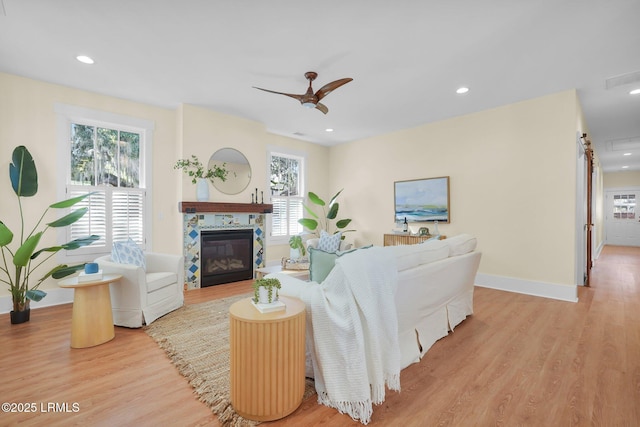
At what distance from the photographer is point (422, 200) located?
5.50m

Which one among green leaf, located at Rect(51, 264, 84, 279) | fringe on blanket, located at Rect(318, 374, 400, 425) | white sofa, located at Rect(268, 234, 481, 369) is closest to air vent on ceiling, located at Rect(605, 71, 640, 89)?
white sofa, located at Rect(268, 234, 481, 369)

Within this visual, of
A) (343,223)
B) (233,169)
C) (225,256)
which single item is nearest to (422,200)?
(343,223)

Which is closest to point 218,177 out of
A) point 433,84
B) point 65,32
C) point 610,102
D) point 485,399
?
point 65,32

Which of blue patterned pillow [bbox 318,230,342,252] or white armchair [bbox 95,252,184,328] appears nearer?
white armchair [bbox 95,252,184,328]

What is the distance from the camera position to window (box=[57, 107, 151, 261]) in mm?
3891

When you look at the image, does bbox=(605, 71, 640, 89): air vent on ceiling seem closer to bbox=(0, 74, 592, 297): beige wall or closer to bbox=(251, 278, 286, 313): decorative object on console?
bbox=(0, 74, 592, 297): beige wall

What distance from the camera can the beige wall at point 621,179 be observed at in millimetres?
9820

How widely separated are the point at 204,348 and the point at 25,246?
2.26m

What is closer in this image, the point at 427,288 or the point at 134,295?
the point at 427,288

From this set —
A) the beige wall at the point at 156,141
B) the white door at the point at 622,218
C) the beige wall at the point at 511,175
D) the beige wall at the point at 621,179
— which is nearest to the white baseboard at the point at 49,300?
the beige wall at the point at 156,141

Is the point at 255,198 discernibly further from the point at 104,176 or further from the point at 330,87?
the point at 330,87

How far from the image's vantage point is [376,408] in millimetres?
1793

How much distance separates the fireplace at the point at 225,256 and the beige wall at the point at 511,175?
335cm

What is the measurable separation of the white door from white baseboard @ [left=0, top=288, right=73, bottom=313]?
1525cm
